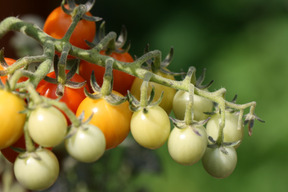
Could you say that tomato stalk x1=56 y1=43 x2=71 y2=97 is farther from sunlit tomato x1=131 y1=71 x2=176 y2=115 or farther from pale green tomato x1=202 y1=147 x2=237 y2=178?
pale green tomato x1=202 y1=147 x2=237 y2=178

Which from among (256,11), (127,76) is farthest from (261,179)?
(127,76)

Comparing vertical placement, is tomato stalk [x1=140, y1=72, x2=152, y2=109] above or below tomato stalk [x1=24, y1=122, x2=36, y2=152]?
above

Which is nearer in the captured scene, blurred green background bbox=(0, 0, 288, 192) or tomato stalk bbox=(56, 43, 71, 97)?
tomato stalk bbox=(56, 43, 71, 97)

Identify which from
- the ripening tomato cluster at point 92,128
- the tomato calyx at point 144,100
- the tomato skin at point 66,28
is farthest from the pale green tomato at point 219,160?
the tomato skin at point 66,28

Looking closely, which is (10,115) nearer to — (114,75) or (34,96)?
(34,96)

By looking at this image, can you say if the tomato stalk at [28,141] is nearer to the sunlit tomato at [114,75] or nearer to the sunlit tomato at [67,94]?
the sunlit tomato at [67,94]

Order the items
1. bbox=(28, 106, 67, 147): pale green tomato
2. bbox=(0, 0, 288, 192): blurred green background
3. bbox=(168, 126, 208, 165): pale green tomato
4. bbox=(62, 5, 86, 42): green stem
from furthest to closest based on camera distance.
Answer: bbox=(0, 0, 288, 192): blurred green background < bbox=(62, 5, 86, 42): green stem < bbox=(168, 126, 208, 165): pale green tomato < bbox=(28, 106, 67, 147): pale green tomato

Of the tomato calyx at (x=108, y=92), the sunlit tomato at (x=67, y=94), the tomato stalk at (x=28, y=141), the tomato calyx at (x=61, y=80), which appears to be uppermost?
the tomato calyx at (x=108, y=92)

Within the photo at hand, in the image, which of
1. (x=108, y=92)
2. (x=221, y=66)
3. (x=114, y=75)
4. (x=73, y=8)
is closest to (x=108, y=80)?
(x=108, y=92)

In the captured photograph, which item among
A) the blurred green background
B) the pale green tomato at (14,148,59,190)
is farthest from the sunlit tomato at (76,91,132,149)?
the blurred green background
